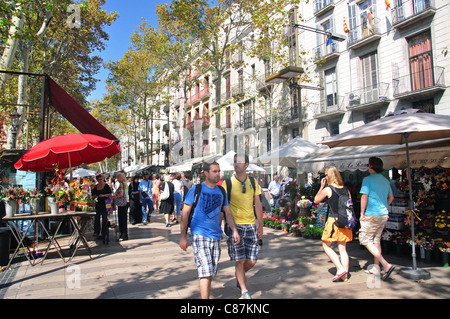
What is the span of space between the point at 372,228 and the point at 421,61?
15660 mm

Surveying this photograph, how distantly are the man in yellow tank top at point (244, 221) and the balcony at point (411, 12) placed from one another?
16.8 m

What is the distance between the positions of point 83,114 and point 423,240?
7.64m

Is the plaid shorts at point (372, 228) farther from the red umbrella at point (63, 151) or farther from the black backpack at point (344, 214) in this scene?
the red umbrella at point (63, 151)

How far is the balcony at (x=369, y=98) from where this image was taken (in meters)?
18.1

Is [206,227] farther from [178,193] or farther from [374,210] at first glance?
[178,193]

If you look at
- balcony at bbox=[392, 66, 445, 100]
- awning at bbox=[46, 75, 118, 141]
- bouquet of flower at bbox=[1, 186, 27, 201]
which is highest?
balcony at bbox=[392, 66, 445, 100]

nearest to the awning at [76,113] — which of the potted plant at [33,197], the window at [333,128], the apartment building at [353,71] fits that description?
the potted plant at [33,197]

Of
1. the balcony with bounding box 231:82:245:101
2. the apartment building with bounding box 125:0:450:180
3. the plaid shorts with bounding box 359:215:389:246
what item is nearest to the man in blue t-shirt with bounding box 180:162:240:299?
the plaid shorts with bounding box 359:215:389:246

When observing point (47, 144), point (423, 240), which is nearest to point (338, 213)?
point (423, 240)

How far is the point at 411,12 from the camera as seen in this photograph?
55.9 feet

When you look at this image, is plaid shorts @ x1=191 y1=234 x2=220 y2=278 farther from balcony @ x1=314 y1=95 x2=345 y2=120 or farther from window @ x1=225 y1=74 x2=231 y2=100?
window @ x1=225 y1=74 x2=231 y2=100

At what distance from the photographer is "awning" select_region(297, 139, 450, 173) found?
598cm

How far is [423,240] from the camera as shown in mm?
5629

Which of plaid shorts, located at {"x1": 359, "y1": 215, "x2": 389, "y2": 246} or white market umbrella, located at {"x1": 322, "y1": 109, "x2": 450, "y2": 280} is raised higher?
white market umbrella, located at {"x1": 322, "y1": 109, "x2": 450, "y2": 280}
